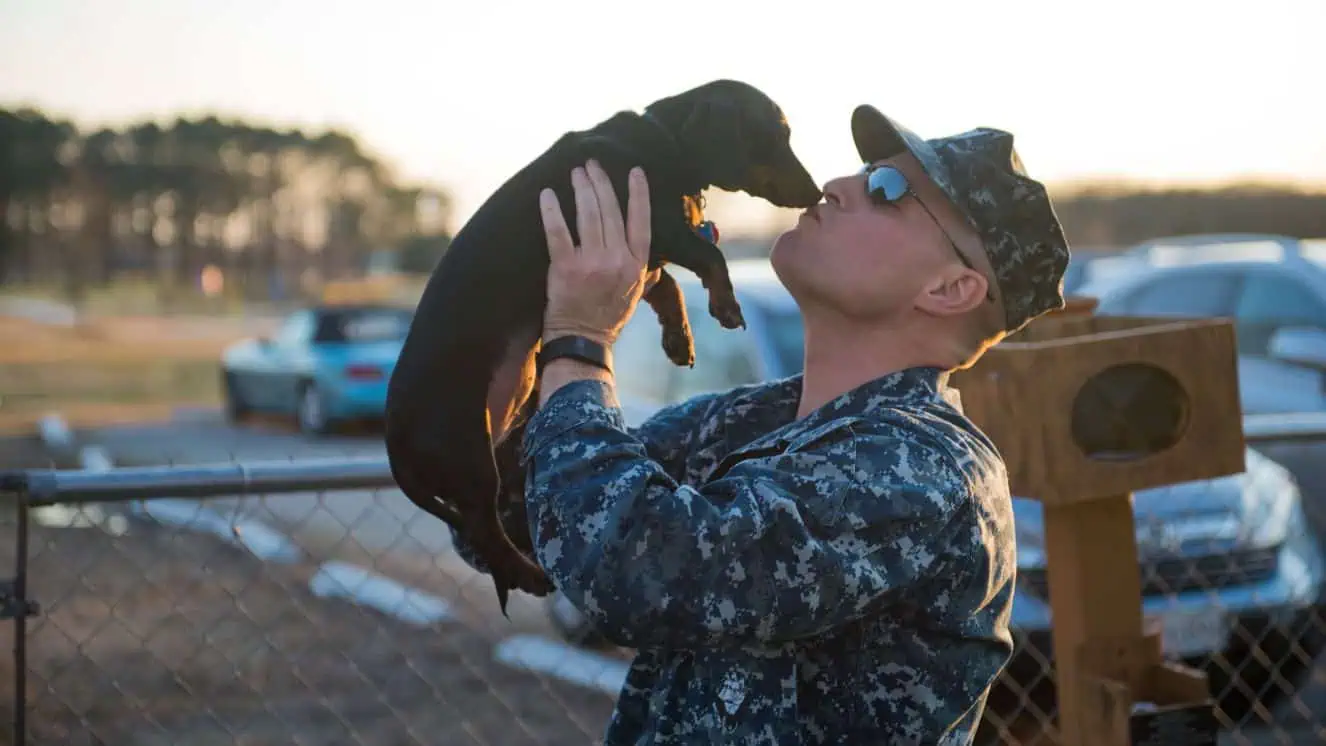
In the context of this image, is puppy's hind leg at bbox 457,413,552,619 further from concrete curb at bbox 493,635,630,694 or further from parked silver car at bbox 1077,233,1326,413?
parked silver car at bbox 1077,233,1326,413

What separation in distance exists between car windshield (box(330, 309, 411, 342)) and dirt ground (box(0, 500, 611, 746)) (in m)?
7.31

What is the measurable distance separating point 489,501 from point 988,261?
779 mm

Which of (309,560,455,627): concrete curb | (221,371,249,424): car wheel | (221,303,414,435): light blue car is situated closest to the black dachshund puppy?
(309,560,455,627): concrete curb

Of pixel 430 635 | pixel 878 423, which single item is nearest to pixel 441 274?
pixel 878 423

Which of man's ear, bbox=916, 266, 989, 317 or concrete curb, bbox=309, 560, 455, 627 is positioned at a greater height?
man's ear, bbox=916, 266, 989, 317

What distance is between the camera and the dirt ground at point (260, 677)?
4281mm

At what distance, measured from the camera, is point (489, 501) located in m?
1.88

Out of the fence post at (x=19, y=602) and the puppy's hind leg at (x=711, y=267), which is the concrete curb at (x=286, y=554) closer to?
the fence post at (x=19, y=602)

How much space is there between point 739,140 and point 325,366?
11516 millimetres

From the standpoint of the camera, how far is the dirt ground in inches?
169

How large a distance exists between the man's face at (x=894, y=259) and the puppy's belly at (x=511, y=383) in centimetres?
43

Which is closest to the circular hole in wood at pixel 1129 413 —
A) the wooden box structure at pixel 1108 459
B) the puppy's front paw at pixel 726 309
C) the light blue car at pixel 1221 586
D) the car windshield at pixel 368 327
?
the wooden box structure at pixel 1108 459

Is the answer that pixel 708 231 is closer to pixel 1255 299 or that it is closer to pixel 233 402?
pixel 1255 299

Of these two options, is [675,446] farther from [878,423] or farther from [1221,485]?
[1221,485]
